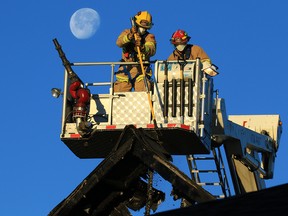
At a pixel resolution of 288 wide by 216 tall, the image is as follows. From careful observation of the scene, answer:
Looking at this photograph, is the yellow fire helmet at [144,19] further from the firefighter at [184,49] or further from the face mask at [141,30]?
the firefighter at [184,49]

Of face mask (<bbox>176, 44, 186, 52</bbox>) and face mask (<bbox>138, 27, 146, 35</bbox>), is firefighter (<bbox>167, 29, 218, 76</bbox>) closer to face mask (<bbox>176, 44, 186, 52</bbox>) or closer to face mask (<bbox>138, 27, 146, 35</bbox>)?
face mask (<bbox>176, 44, 186, 52</bbox>)

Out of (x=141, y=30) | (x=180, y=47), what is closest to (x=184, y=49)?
(x=180, y=47)

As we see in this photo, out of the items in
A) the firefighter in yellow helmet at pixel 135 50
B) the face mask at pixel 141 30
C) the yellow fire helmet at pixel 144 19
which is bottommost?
the firefighter in yellow helmet at pixel 135 50

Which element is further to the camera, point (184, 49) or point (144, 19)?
point (184, 49)

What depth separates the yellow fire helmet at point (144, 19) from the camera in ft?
69.8

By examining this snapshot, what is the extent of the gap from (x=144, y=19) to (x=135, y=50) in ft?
1.94

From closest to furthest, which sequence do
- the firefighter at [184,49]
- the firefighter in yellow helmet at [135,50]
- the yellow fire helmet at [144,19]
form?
the firefighter in yellow helmet at [135,50] → the yellow fire helmet at [144,19] → the firefighter at [184,49]

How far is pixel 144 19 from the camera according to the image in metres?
21.3

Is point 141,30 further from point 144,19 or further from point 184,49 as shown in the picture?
point 184,49

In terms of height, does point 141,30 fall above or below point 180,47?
above

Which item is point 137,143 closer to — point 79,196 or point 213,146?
point 79,196

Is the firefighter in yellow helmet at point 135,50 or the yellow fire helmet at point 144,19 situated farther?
the yellow fire helmet at point 144,19

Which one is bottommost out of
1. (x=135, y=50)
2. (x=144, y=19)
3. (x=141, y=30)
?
(x=135, y=50)

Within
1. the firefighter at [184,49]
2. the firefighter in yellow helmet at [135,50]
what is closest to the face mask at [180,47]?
the firefighter at [184,49]
